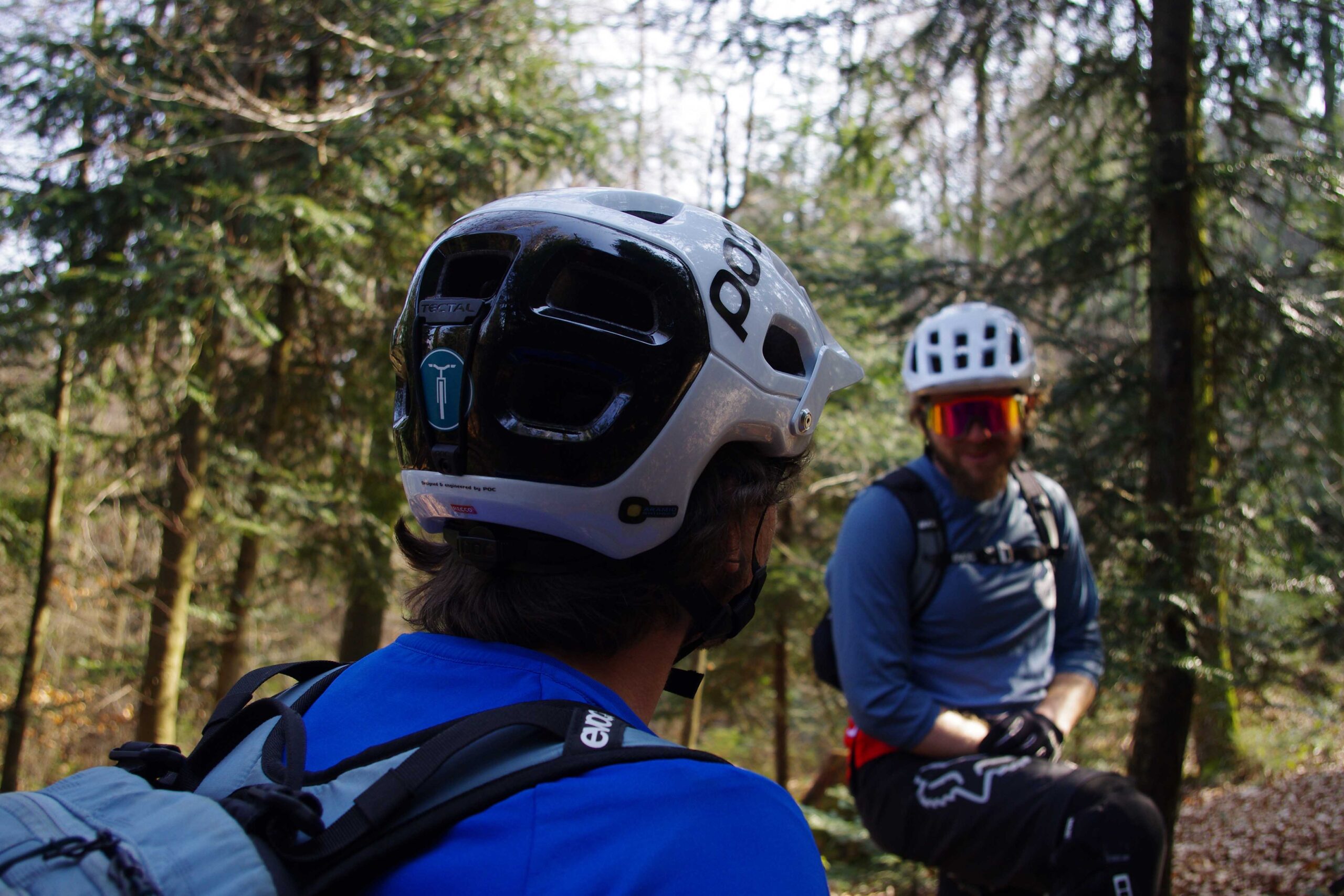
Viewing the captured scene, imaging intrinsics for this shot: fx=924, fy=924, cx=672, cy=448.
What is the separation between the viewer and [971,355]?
377 cm

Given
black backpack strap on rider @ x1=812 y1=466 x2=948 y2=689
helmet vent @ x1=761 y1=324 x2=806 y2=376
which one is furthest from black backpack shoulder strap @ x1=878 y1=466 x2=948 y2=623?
helmet vent @ x1=761 y1=324 x2=806 y2=376

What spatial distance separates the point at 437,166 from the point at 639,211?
327 inches

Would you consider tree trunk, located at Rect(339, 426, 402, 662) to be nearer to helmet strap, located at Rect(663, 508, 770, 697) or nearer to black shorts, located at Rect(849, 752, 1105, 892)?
black shorts, located at Rect(849, 752, 1105, 892)

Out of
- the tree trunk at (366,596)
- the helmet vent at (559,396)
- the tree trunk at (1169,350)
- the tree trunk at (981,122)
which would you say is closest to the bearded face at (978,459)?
the tree trunk at (1169,350)

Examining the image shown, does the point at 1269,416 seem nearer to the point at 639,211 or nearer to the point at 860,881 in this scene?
the point at 860,881

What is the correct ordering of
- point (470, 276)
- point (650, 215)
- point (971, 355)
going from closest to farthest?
1. point (470, 276)
2. point (650, 215)
3. point (971, 355)

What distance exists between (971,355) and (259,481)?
26.8 ft

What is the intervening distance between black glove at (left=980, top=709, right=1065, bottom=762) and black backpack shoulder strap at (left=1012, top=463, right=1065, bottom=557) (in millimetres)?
669

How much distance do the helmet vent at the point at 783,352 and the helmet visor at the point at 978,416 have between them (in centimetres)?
197

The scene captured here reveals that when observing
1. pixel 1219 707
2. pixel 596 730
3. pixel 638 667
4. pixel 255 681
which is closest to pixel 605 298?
pixel 638 667

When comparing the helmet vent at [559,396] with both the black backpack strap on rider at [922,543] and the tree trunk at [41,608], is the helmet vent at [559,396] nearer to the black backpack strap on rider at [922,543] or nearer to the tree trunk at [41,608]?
the black backpack strap on rider at [922,543]

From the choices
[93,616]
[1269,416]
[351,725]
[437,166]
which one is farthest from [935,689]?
[93,616]

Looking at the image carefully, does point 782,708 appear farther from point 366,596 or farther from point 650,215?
point 650,215

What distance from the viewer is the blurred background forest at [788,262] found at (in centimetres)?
488
